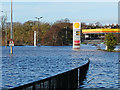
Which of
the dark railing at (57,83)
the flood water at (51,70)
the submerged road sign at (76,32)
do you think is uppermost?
the submerged road sign at (76,32)

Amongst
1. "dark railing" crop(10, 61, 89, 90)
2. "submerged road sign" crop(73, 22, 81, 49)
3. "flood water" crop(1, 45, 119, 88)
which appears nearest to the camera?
"dark railing" crop(10, 61, 89, 90)

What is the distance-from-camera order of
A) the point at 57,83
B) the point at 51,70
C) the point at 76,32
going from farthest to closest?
the point at 76,32 < the point at 51,70 < the point at 57,83

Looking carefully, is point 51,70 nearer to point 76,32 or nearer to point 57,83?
point 57,83

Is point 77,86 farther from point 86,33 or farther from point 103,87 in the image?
point 86,33

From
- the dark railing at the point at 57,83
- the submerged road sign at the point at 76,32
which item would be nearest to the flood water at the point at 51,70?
the dark railing at the point at 57,83

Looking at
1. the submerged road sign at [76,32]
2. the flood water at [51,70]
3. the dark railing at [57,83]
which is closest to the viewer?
the dark railing at [57,83]

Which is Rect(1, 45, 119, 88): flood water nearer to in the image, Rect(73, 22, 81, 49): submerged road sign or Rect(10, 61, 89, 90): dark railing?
Rect(10, 61, 89, 90): dark railing

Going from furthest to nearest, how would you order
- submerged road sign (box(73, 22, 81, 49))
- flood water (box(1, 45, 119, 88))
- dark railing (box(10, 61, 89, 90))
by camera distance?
1. submerged road sign (box(73, 22, 81, 49))
2. flood water (box(1, 45, 119, 88))
3. dark railing (box(10, 61, 89, 90))

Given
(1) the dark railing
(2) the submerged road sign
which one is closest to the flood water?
(1) the dark railing

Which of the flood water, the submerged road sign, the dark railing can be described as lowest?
the flood water

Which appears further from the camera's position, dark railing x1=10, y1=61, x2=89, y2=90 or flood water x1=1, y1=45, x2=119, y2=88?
flood water x1=1, y1=45, x2=119, y2=88

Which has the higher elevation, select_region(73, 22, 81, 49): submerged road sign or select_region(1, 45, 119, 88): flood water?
select_region(73, 22, 81, 49): submerged road sign

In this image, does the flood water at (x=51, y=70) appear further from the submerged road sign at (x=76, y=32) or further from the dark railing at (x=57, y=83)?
the submerged road sign at (x=76, y=32)

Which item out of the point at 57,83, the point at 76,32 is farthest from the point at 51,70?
the point at 76,32
